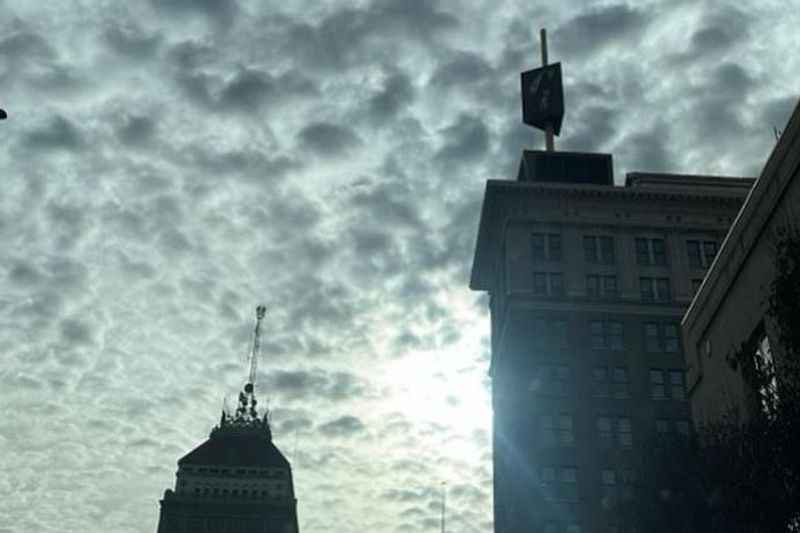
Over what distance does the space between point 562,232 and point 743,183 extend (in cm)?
2070

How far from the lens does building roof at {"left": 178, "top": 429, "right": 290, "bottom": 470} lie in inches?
4803

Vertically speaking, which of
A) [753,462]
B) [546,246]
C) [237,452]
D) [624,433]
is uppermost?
[546,246]

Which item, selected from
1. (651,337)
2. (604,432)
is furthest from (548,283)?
(604,432)

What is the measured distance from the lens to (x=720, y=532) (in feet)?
103

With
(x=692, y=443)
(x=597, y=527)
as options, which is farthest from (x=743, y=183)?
(x=692, y=443)

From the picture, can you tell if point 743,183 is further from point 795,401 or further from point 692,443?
point 795,401

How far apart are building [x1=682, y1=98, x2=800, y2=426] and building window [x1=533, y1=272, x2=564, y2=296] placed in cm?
3931

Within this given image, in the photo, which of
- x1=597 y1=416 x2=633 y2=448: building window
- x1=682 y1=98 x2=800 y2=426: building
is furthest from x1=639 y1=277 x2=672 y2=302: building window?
x1=682 y1=98 x2=800 y2=426: building

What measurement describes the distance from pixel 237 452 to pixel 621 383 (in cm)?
5936

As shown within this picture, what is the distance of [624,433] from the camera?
264ft

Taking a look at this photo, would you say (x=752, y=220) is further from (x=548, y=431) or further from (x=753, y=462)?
(x=548, y=431)

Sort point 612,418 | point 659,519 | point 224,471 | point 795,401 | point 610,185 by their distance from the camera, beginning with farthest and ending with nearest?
point 224,471
point 610,185
point 612,418
point 659,519
point 795,401

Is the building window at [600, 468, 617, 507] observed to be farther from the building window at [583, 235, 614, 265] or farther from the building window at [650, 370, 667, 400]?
the building window at [583, 235, 614, 265]

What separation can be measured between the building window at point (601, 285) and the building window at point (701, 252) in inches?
302
